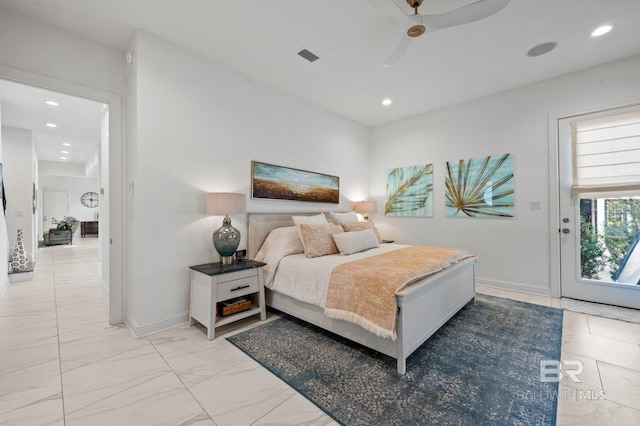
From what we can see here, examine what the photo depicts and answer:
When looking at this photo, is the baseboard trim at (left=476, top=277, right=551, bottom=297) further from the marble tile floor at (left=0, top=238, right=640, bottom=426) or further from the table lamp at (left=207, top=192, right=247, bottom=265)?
the table lamp at (left=207, top=192, right=247, bottom=265)

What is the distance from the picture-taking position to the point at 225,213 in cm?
265

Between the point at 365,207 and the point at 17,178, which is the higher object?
the point at 17,178

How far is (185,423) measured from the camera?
142 centimetres

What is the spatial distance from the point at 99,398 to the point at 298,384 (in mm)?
1231

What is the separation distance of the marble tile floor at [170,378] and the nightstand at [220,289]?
0.47 feet

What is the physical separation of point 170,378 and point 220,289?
0.78m

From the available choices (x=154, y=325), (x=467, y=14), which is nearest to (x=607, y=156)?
(x=467, y=14)

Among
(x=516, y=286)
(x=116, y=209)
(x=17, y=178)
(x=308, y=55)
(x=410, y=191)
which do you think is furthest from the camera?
(x=17, y=178)

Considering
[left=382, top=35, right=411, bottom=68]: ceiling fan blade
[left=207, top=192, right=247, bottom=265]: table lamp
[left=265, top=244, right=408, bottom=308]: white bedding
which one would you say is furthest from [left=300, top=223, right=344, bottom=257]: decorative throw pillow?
[left=382, top=35, right=411, bottom=68]: ceiling fan blade

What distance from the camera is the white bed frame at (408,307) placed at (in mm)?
1868

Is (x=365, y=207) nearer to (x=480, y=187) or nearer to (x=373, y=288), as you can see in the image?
(x=480, y=187)

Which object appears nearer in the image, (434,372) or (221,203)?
(434,372)

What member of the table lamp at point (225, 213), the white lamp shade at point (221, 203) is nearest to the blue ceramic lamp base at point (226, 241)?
the table lamp at point (225, 213)

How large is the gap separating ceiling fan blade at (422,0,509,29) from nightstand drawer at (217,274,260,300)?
2747 millimetres
